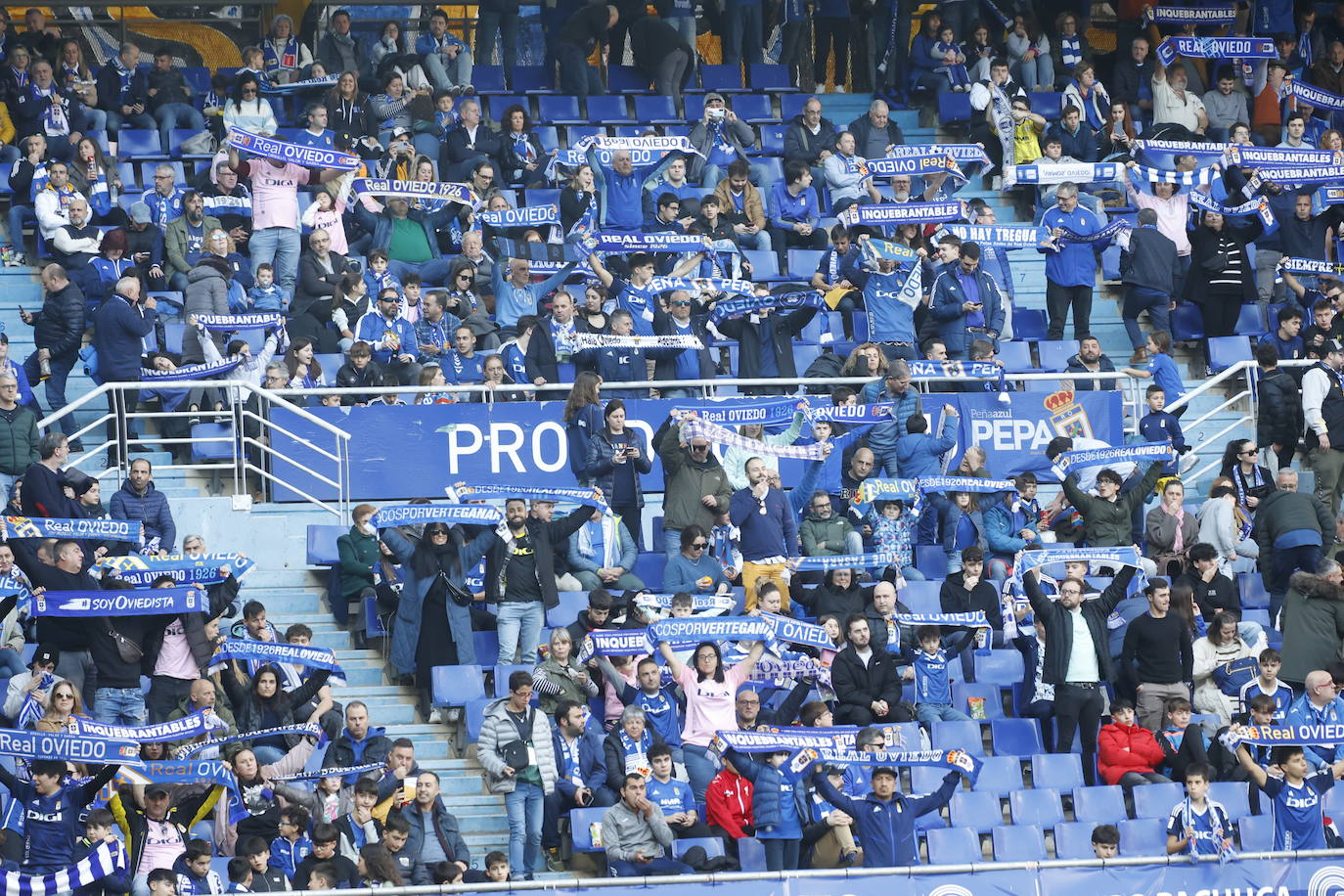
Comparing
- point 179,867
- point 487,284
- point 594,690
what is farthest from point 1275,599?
point 179,867

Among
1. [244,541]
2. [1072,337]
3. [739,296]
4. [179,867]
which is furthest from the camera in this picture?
[1072,337]

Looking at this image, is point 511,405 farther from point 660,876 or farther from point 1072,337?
point 660,876

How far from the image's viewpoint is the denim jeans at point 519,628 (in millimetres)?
18047

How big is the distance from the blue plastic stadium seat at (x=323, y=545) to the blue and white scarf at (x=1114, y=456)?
16.4ft

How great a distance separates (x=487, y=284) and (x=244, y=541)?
13.3 ft

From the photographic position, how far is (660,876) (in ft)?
46.4

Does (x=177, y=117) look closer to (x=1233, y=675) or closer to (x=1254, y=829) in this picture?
(x=1233, y=675)

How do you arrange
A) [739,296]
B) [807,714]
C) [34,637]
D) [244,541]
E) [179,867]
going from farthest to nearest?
[739,296] < [244,541] < [34,637] < [807,714] < [179,867]

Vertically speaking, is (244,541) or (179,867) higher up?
(244,541)

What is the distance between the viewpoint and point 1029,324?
2320 cm

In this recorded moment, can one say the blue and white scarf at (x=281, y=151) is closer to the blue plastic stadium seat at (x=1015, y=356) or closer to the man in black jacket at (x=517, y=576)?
the man in black jacket at (x=517, y=576)

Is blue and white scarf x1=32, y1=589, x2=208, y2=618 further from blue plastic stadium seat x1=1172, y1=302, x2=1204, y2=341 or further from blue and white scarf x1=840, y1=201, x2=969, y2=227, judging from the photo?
blue plastic stadium seat x1=1172, y1=302, x2=1204, y2=341

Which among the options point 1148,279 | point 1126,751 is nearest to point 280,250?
point 1148,279

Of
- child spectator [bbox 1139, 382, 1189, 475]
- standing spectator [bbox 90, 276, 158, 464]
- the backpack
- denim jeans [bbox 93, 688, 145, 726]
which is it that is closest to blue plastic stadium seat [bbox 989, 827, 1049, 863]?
the backpack
